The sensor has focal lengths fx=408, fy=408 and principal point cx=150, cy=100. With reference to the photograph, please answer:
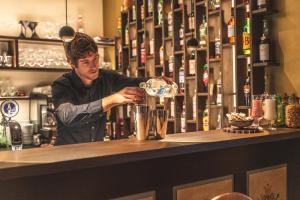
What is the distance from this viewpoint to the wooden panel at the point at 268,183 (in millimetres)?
2613

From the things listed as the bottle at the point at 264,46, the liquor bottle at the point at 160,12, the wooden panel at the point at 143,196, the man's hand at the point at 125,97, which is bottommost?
the wooden panel at the point at 143,196

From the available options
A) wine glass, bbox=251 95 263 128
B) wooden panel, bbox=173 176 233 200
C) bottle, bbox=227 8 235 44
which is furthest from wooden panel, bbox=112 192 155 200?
bottle, bbox=227 8 235 44

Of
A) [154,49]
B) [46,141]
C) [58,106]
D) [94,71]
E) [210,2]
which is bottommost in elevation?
[46,141]

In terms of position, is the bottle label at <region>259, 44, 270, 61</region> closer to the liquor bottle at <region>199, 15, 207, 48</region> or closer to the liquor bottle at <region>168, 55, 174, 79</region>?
the liquor bottle at <region>199, 15, 207, 48</region>

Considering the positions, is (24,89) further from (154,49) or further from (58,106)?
(58,106)

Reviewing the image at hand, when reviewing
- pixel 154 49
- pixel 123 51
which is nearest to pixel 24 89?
pixel 123 51

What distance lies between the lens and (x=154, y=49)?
5070 mm

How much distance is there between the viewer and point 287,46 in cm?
350

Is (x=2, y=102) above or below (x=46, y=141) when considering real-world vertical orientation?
above

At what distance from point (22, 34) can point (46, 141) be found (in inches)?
58.4

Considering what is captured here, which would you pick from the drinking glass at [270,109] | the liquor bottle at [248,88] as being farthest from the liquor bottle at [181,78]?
the drinking glass at [270,109]

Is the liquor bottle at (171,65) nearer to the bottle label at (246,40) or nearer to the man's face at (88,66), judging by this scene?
the bottle label at (246,40)

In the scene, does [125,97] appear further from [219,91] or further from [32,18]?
[32,18]

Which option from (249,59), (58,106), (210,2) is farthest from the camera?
(210,2)
